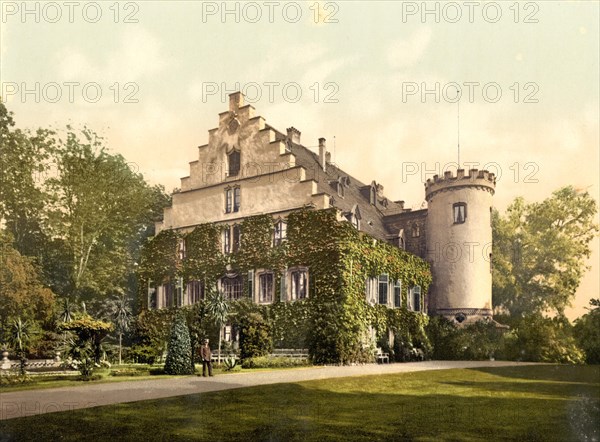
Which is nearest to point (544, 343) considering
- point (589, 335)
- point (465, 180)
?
point (589, 335)

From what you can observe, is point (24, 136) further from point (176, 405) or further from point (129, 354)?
point (176, 405)

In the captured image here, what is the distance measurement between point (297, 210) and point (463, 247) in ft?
40.8

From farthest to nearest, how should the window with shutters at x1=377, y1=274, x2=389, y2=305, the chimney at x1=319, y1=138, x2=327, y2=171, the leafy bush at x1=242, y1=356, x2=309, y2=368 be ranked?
the chimney at x1=319, y1=138, x2=327, y2=171 → the window with shutters at x1=377, y1=274, x2=389, y2=305 → the leafy bush at x1=242, y1=356, x2=309, y2=368

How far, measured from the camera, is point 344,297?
2820cm

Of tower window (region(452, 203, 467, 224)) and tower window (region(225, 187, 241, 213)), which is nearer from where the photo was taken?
tower window (region(225, 187, 241, 213))

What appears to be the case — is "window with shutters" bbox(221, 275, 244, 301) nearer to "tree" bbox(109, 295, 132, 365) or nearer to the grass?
"tree" bbox(109, 295, 132, 365)

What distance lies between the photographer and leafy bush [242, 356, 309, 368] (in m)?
25.8

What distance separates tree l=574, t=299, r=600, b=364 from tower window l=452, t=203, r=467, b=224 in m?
8.93

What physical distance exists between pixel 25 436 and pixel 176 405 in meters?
3.51

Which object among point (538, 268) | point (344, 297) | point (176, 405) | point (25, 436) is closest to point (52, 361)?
point (344, 297)

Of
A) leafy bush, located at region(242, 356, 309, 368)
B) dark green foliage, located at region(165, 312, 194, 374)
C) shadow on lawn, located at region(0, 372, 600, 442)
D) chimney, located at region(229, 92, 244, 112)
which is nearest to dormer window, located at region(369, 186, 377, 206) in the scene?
chimney, located at region(229, 92, 244, 112)

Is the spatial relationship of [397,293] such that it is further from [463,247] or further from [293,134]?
[293,134]

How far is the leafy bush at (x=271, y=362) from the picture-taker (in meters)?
25.8

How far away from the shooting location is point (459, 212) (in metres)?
37.0
